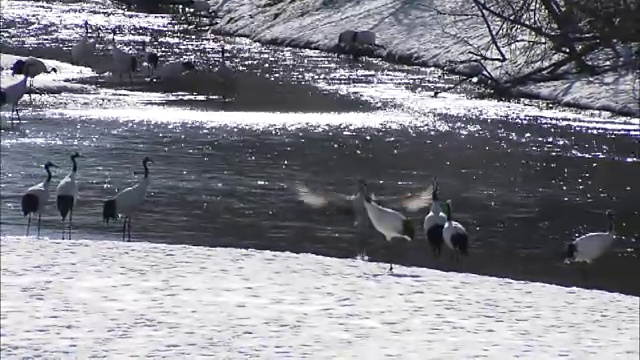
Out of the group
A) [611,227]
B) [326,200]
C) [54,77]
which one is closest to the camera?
[611,227]

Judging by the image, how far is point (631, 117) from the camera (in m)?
16.5

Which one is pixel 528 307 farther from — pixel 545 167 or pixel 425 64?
pixel 425 64

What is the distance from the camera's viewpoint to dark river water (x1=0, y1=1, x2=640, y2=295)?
372 inches

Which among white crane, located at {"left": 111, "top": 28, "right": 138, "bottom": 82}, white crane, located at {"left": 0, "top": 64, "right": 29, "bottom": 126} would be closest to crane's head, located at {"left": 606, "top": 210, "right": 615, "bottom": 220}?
white crane, located at {"left": 0, "top": 64, "right": 29, "bottom": 126}

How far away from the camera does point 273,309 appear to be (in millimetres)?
6789

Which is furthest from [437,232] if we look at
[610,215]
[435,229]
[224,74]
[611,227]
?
[224,74]

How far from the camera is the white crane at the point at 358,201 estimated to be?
9.88 m

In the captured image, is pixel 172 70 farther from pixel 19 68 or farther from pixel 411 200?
pixel 411 200

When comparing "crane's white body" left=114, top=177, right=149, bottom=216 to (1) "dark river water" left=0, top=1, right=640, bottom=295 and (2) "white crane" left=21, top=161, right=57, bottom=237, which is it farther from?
(2) "white crane" left=21, top=161, right=57, bottom=237

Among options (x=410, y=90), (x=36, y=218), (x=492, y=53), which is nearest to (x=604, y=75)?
(x=410, y=90)

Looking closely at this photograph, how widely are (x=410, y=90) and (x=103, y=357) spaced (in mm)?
14095

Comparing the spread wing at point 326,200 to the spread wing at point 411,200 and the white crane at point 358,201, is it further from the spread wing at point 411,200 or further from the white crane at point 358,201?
the spread wing at point 411,200

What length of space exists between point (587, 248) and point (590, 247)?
0.02 meters

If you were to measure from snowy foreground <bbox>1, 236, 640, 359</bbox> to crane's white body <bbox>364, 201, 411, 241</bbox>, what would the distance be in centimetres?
68
